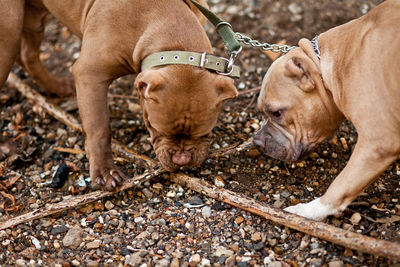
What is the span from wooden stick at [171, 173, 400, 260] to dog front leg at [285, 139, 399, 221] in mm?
174

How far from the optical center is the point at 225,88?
369cm

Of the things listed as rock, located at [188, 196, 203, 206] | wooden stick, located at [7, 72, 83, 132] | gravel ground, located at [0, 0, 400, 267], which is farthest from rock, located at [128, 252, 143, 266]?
wooden stick, located at [7, 72, 83, 132]

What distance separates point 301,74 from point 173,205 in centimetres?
151

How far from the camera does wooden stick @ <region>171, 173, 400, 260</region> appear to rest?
302 cm

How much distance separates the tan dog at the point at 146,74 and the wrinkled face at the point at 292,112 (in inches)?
17.6

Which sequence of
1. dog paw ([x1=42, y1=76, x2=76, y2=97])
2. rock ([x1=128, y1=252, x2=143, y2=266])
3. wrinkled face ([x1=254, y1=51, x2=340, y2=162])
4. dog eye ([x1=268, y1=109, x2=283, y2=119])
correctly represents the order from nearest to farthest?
rock ([x1=128, y1=252, x2=143, y2=266]) < wrinkled face ([x1=254, y1=51, x2=340, y2=162]) < dog eye ([x1=268, y1=109, x2=283, y2=119]) < dog paw ([x1=42, y1=76, x2=76, y2=97])

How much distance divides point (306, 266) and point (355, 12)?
3.97 metres

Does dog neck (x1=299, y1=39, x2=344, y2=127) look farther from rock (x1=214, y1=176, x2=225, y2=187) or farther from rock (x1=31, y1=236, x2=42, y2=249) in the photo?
rock (x1=31, y1=236, x2=42, y2=249)

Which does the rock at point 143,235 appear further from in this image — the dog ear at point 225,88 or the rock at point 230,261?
the dog ear at point 225,88

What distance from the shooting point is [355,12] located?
6.16 meters

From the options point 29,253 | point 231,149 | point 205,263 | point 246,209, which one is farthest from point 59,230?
point 231,149

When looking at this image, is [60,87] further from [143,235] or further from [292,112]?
[292,112]

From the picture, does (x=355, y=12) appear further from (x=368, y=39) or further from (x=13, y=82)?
(x=13, y=82)

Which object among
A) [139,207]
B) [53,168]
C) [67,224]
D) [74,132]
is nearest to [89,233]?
[67,224]
